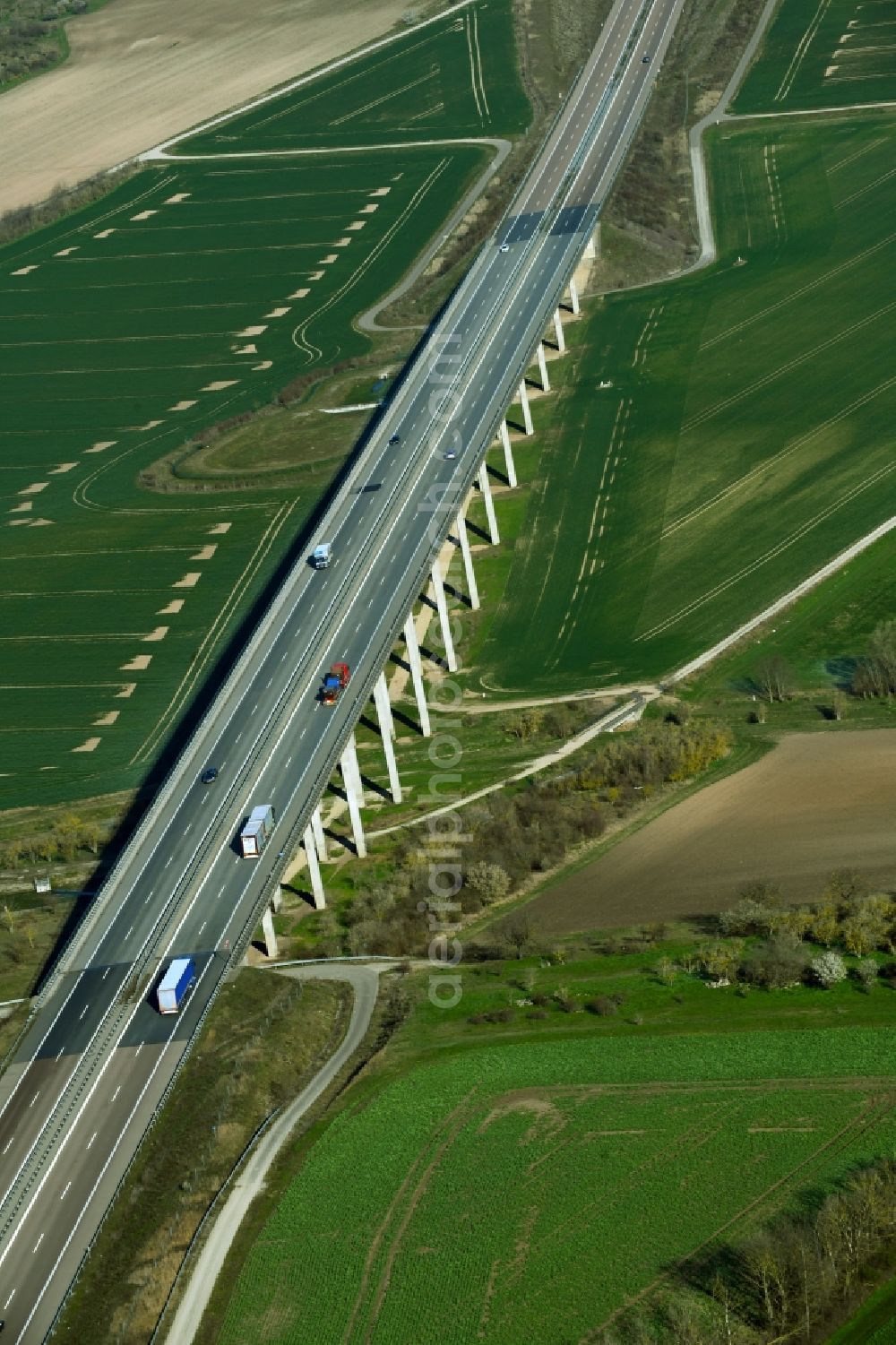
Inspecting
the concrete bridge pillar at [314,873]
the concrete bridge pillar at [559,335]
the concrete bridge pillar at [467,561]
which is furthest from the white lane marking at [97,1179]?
the concrete bridge pillar at [559,335]

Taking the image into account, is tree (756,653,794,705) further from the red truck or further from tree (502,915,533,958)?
tree (502,915,533,958)

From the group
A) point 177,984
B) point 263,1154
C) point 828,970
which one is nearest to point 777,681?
point 828,970

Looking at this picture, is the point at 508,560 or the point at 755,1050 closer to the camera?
the point at 755,1050

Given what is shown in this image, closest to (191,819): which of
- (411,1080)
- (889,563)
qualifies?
(411,1080)

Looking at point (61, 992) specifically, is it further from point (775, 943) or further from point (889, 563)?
point (889, 563)

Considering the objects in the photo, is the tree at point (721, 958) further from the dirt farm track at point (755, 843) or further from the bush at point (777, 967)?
the dirt farm track at point (755, 843)

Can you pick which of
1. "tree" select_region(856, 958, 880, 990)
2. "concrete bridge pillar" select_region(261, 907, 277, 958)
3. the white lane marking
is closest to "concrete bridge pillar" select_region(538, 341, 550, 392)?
"concrete bridge pillar" select_region(261, 907, 277, 958)

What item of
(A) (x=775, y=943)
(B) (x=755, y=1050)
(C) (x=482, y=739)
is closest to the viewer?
(B) (x=755, y=1050)

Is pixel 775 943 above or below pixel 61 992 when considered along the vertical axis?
below
